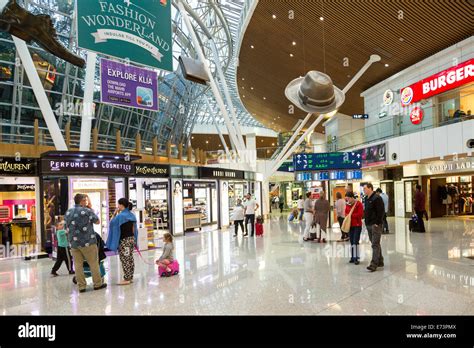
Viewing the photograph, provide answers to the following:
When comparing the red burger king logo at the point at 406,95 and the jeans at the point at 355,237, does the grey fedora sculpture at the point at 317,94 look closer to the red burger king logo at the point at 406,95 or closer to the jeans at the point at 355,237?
the jeans at the point at 355,237

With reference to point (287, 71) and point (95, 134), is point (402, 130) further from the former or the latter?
point (95, 134)

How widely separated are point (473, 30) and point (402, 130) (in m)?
5.31

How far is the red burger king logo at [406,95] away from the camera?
66.5 feet

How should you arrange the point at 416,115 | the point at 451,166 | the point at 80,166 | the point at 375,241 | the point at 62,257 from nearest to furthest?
the point at 375,241, the point at 62,257, the point at 80,166, the point at 416,115, the point at 451,166

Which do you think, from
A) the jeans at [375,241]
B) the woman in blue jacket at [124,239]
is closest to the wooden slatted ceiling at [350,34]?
the jeans at [375,241]

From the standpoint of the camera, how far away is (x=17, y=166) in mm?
12023

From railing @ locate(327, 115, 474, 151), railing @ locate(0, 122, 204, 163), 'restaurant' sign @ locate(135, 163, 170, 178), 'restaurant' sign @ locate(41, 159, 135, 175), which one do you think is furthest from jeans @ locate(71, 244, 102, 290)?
railing @ locate(327, 115, 474, 151)

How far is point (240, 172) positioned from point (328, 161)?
7176mm

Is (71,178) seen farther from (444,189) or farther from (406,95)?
(444,189)

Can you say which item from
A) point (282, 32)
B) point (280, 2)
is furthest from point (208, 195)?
point (280, 2)

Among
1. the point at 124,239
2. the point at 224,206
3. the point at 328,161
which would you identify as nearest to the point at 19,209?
the point at 224,206

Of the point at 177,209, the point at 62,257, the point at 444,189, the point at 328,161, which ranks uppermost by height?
the point at 328,161

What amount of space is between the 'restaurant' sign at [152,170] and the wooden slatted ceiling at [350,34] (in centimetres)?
797

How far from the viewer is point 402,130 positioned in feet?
64.8
